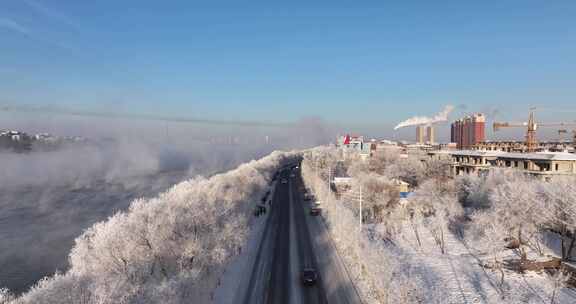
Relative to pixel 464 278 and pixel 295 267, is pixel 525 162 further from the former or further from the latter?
pixel 295 267

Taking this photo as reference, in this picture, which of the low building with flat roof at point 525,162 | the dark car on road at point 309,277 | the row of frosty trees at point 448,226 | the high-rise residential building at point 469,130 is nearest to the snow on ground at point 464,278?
the row of frosty trees at point 448,226

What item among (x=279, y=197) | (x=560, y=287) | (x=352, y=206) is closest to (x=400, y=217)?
(x=352, y=206)

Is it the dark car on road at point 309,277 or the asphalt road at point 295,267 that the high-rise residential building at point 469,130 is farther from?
the dark car on road at point 309,277

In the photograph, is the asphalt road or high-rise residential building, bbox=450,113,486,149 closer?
the asphalt road

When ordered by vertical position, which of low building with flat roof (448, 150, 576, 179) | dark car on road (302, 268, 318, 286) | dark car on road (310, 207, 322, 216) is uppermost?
low building with flat roof (448, 150, 576, 179)

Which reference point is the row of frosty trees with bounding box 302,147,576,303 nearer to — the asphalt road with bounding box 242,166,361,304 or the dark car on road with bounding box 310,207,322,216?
the asphalt road with bounding box 242,166,361,304

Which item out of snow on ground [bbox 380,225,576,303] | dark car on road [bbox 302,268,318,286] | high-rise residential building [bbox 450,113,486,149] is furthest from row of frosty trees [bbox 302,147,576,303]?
high-rise residential building [bbox 450,113,486,149]

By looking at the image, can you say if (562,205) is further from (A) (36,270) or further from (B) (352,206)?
(A) (36,270)
